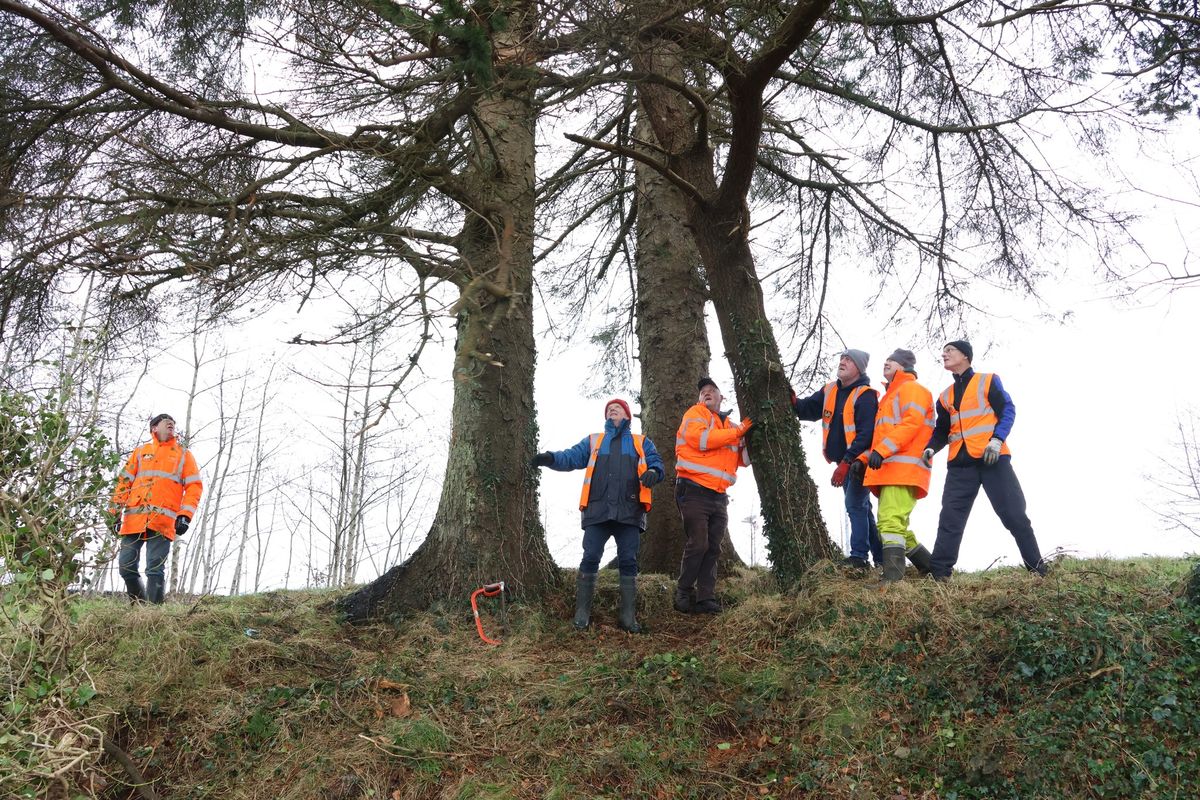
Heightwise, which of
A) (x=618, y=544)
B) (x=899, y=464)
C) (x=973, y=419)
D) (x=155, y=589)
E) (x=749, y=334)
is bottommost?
(x=155, y=589)

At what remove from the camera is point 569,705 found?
16.6 feet

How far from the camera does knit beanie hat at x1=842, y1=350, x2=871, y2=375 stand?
6793 mm

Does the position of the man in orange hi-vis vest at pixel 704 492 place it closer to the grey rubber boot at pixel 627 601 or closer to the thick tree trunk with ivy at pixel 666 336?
the grey rubber boot at pixel 627 601

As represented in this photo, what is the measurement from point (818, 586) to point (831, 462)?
142 centimetres

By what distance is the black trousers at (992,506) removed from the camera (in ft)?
19.9

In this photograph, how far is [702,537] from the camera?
6.55m

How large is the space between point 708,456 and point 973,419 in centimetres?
202

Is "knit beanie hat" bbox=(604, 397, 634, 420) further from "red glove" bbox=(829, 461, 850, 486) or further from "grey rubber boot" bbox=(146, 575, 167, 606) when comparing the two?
"grey rubber boot" bbox=(146, 575, 167, 606)

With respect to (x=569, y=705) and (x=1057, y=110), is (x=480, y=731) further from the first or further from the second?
(x=1057, y=110)

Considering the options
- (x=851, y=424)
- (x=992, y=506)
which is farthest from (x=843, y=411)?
(x=992, y=506)

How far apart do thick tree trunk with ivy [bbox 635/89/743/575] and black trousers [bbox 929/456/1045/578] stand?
243 centimetres

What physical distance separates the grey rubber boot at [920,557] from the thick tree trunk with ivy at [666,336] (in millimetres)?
1953

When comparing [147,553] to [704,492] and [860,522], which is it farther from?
[860,522]

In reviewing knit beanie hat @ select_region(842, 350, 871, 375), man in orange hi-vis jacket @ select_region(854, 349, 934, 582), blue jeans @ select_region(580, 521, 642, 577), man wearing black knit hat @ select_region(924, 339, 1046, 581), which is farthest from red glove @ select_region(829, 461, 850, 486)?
blue jeans @ select_region(580, 521, 642, 577)
